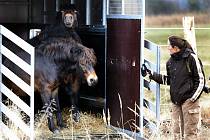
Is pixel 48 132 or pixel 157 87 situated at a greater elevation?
pixel 157 87

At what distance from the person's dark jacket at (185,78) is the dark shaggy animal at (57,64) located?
1309mm

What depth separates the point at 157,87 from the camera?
26.1 feet

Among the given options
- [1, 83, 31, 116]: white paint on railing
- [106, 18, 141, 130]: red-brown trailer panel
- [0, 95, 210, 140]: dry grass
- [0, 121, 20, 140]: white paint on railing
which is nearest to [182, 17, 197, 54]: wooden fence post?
[0, 95, 210, 140]: dry grass

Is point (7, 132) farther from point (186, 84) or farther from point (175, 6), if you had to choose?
point (175, 6)

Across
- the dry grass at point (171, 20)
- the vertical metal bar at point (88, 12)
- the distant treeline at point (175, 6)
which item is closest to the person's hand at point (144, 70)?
the vertical metal bar at point (88, 12)

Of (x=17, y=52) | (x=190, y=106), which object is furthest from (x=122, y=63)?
(x=17, y=52)

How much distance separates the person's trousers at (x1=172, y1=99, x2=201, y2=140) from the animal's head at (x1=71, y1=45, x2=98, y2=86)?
49.4 inches

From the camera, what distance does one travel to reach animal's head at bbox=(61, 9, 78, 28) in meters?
8.88

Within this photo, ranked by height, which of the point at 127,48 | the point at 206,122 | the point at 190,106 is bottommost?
the point at 206,122

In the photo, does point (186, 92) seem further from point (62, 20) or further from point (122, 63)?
point (62, 20)

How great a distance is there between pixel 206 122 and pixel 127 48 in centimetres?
253

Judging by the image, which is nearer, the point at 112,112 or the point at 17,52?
the point at 112,112

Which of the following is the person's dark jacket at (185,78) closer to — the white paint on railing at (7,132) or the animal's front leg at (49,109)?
the animal's front leg at (49,109)

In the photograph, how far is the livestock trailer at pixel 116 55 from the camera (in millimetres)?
7867
